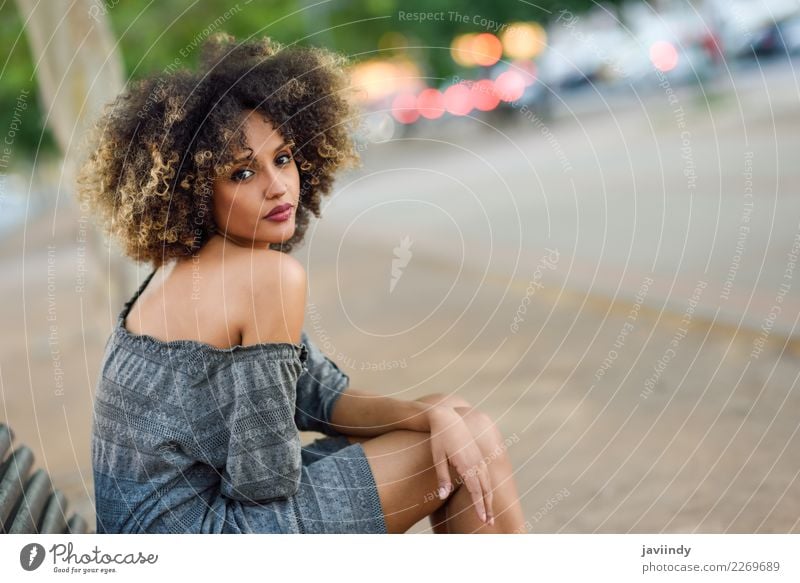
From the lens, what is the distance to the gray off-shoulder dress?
203cm

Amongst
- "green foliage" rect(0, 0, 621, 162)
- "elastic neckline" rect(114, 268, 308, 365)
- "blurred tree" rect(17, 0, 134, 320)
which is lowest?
"elastic neckline" rect(114, 268, 308, 365)

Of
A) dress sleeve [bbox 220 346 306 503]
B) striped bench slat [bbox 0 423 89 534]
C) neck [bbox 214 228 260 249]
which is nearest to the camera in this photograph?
dress sleeve [bbox 220 346 306 503]

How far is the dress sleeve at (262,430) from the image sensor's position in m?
2.01

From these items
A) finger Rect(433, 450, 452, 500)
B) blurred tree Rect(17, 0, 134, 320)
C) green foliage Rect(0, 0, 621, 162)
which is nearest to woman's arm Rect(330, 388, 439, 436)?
finger Rect(433, 450, 452, 500)

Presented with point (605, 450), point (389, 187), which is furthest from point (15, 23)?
point (605, 450)

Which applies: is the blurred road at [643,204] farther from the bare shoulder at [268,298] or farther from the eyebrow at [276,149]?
the bare shoulder at [268,298]

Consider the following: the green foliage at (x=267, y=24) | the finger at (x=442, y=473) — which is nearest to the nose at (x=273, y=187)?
the finger at (x=442, y=473)

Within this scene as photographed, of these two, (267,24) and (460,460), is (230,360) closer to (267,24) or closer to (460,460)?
(460,460)

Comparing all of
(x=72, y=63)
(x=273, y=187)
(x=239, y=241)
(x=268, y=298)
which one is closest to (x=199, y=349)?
(x=268, y=298)

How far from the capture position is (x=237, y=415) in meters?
2.01

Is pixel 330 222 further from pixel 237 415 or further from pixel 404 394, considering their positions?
pixel 237 415

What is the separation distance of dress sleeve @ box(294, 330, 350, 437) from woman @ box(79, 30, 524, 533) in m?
0.13

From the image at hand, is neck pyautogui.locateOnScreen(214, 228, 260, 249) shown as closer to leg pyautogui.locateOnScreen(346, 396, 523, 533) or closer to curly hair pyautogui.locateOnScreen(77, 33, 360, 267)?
curly hair pyautogui.locateOnScreen(77, 33, 360, 267)

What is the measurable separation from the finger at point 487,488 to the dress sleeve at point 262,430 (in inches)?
15.3
